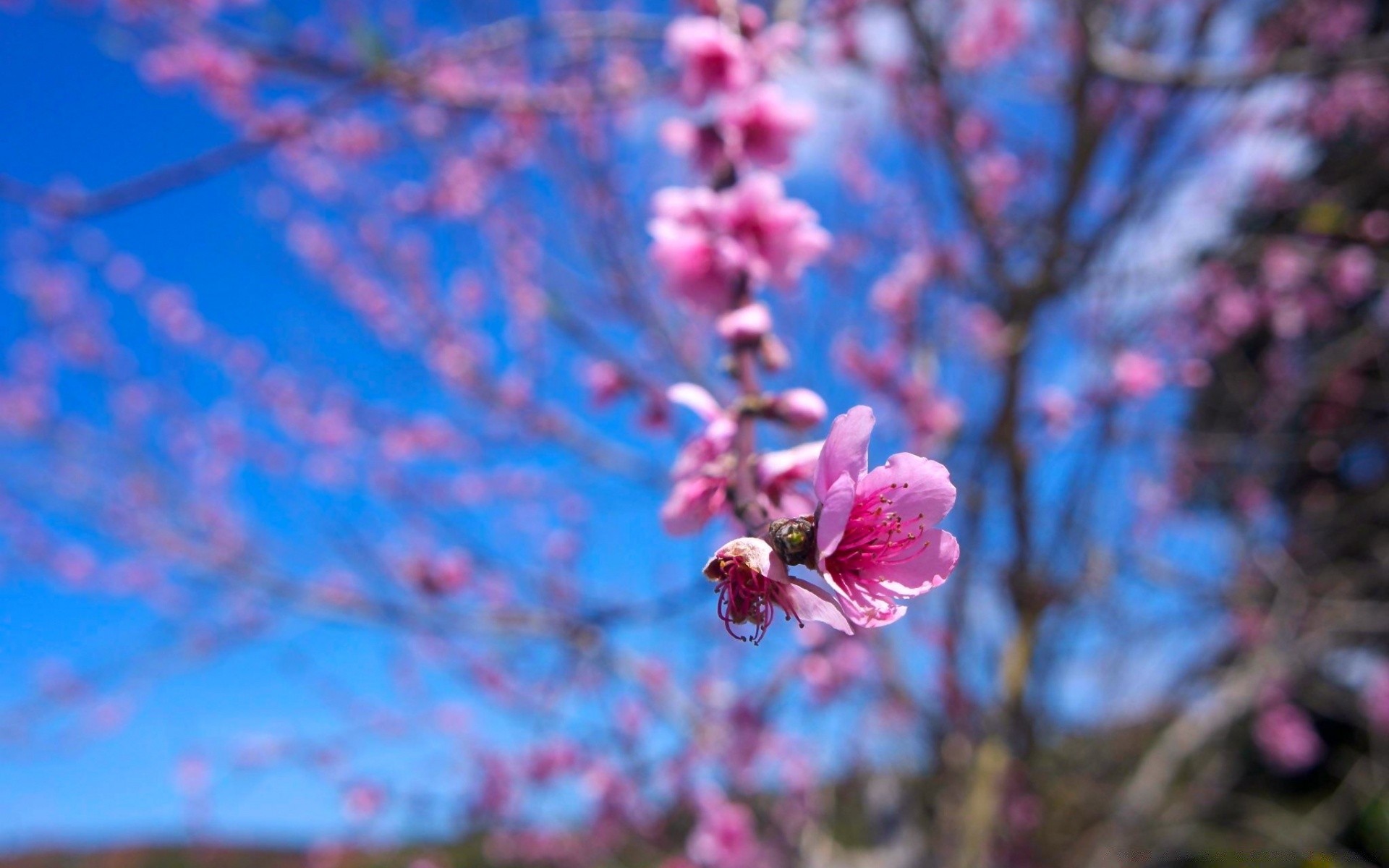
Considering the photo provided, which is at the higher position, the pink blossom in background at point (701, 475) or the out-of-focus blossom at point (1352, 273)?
the out-of-focus blossom at point (1352, 273)

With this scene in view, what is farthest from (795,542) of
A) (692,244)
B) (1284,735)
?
(1284,735)

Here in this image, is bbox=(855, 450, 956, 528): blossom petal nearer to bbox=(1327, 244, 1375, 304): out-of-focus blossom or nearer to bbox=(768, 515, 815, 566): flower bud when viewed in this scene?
bbox=(768, 515, 815, 566): flower bud

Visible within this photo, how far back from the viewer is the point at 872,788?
423cm

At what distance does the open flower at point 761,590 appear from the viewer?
0.64 metres

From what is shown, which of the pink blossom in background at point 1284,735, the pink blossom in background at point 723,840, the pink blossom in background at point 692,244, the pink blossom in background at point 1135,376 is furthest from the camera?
the pink blossom in background at point 1284,735

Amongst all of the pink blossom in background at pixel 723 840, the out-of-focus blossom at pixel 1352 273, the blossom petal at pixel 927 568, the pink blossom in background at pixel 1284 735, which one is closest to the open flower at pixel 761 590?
the blossom petal at pixel 927 568

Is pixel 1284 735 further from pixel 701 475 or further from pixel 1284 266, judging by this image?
pixel 701 475

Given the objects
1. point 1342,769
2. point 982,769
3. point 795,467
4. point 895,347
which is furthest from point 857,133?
point 1342,769

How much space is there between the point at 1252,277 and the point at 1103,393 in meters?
2.54

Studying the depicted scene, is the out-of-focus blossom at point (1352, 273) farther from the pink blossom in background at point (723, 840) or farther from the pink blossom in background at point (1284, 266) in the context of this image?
the pink blossom in background at point (723, 840)

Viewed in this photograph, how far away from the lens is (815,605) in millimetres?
659

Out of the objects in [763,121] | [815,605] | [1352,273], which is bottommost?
[815,605]

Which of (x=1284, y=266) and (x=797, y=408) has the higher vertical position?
(x=1284, y=266)

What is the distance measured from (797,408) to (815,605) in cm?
37
